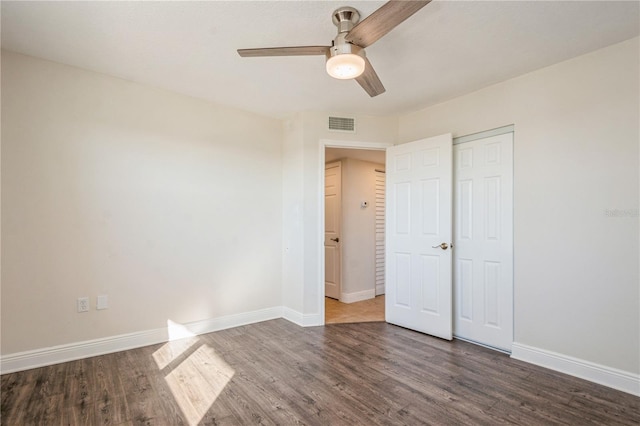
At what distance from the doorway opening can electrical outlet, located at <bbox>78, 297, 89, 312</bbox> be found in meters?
2.93

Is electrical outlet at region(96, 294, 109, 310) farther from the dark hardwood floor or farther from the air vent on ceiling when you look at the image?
the air vent on ceiling

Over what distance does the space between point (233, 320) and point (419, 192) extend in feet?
8.55

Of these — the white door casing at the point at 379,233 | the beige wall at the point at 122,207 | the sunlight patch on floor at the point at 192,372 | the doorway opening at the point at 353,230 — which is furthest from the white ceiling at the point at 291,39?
the sunlight patch on floor at the point at 192,372

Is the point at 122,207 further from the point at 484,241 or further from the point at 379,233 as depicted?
the point at 379,233

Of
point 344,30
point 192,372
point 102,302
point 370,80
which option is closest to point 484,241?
point 370,80

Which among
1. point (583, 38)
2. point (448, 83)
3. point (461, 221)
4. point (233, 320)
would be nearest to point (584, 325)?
point (461, 221)

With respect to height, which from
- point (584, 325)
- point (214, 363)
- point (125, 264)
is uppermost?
point (125, 264)

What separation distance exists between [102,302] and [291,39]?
9.21 feet

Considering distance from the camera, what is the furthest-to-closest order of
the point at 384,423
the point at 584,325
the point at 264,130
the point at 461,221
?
the point at 264,130 → the point at 461,221 → the point at 584,325 → the point at 384,423

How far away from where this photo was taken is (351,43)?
6.06 ft

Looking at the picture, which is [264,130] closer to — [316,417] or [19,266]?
[19,266]

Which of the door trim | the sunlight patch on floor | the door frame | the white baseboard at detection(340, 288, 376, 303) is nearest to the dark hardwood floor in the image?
the sunlight patch on floor

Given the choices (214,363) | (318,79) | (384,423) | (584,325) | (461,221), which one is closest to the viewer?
(384,423)

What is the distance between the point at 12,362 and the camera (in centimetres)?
250
